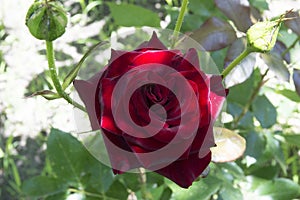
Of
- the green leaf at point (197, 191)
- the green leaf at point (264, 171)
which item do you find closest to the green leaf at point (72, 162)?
the green leaf at point (197, 191)

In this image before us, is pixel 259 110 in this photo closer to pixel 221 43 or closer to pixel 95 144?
pixel 221 43

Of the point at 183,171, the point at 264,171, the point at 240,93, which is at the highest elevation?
the point at 183,171

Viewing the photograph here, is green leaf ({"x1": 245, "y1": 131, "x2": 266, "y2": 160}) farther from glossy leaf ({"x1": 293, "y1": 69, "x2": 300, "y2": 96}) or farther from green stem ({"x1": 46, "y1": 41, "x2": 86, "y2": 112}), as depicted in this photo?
green stem ({"x1": 46, "y1": 41, "x2": 86, "y2": 112})

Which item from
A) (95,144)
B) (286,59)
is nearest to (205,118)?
(95,144)

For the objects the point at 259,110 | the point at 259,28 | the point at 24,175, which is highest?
the point at 259,28

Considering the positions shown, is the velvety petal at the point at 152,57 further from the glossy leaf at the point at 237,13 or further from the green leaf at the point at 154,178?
the green leaf at the point at 154,178

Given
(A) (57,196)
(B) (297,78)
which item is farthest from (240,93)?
(A) (57,196)

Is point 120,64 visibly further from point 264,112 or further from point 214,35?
point 264,112
